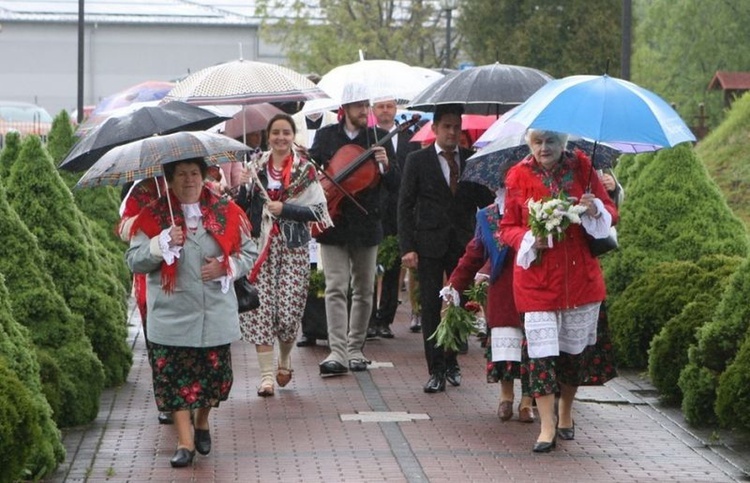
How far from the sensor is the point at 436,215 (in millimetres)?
11000

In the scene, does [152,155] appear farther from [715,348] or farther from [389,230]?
[389,230]

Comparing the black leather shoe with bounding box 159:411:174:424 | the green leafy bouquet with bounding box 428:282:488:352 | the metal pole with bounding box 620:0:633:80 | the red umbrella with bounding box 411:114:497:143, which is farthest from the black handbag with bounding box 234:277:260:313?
the metal pole with bounding box 620:0:633:80

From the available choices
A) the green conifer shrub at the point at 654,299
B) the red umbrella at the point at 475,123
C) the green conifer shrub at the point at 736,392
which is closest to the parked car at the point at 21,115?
the red umbrella at the point at 475,123

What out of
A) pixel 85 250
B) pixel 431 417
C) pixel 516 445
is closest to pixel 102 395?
pixel 85 250

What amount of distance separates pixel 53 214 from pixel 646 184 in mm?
4578

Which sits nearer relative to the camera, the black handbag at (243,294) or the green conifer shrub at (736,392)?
the green conifer shrub at (736,392)

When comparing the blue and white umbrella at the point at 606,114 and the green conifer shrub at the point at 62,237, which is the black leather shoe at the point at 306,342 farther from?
the blue and white umbrella at the point at 606,114

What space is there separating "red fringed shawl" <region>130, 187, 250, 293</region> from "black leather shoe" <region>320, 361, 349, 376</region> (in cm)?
304

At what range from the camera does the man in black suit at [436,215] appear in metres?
11.0

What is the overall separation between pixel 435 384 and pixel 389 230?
326 centimetres

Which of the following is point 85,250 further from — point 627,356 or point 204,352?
point 627,356

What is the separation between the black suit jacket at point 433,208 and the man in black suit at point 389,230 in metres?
2.50

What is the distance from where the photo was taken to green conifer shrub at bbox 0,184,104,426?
9.29 m

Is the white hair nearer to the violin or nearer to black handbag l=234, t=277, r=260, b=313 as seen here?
black handbag l=234, t=277, r=260, b=313
